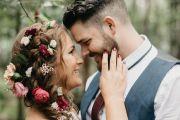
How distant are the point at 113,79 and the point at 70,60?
396mm

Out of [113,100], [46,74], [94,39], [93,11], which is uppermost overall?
[93,11]

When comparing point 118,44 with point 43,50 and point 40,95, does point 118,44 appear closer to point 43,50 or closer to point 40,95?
point 43,50

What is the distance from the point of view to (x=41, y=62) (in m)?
3.83

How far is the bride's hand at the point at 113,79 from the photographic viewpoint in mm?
4031

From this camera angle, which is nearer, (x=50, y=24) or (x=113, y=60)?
(x=50, y=24)

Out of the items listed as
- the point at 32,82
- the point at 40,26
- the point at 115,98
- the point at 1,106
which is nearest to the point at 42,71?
the point at 32,82

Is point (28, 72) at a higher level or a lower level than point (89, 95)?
higher

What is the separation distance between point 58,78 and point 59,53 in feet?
0.63

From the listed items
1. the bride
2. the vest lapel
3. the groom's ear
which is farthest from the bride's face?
the vest lapel

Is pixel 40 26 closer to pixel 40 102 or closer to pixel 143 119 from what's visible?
pixel 40 102

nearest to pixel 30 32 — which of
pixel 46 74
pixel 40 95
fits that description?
pixel 46 74

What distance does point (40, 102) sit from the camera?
3.84m

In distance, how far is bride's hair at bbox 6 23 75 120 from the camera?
3816 mm

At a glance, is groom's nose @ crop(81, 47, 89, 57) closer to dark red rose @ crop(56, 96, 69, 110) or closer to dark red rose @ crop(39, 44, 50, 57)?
dark red rose @ crop(56, 96, 69, 110)
